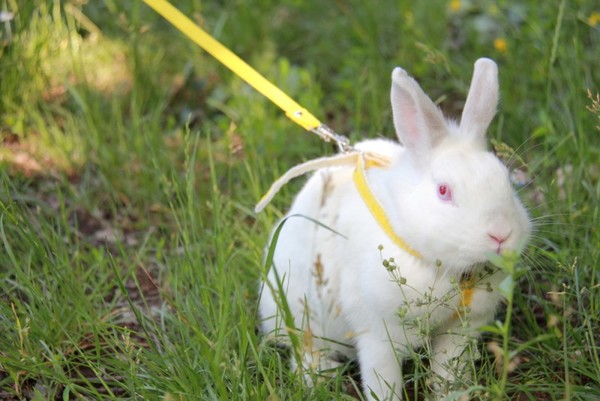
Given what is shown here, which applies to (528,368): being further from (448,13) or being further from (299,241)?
(448,13)

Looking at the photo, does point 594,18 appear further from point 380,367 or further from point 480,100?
point 380,367

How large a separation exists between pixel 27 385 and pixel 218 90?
2137mm

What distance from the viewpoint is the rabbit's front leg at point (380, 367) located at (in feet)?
8.15

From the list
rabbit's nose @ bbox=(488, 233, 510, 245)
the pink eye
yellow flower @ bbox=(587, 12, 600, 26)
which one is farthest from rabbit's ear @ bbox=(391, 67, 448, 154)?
yellow flower @ bbox=(587, 12, 600, 26)

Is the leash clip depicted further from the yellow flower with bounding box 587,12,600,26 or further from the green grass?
the yellow flower with bounding box 587,12,600,26

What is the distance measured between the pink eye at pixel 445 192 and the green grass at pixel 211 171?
1.15 ft

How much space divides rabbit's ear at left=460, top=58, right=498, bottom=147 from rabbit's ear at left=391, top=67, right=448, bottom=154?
7 cm

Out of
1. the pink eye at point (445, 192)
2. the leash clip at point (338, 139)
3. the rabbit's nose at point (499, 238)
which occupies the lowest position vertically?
the leash clip at point (338, 139)

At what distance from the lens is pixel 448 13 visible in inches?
184

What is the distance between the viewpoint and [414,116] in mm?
2412

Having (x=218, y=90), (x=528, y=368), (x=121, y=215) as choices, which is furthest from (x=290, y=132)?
(x=528, y=368)

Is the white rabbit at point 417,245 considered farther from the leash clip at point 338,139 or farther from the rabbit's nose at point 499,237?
the leash clip at point 338,139

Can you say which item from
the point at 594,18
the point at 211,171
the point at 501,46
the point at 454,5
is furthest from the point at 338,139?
the point at 454,5

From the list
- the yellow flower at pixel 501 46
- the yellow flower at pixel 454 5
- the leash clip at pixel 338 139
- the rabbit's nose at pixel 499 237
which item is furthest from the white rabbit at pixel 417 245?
the yellow flower at pixel 454 5
